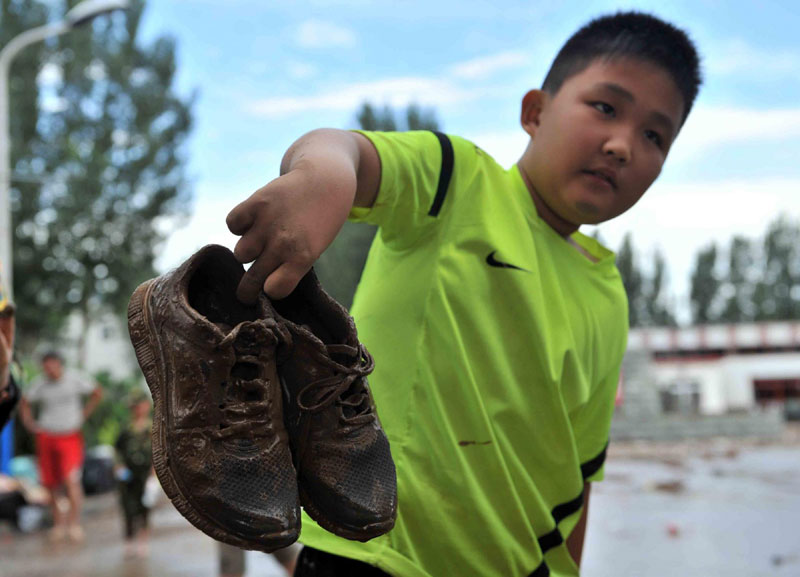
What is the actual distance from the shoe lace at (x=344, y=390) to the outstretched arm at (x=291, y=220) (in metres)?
0.15

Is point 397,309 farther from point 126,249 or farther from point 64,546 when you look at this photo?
point 126,249

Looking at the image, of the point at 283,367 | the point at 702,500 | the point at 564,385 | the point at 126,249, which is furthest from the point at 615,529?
the point at 126,249

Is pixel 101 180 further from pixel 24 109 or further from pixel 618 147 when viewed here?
pixel 618 147

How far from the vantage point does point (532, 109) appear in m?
1.82

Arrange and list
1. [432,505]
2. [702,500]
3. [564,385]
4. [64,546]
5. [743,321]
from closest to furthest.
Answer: [432,505] < [564,385] < [64,546] < [702,500] < [743,321]

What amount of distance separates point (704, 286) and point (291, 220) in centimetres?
5806

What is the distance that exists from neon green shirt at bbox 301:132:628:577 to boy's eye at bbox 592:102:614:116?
0.72ft

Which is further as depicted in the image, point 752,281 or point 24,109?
point 752,281

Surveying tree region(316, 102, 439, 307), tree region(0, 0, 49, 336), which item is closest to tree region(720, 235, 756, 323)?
tree region(316, 102, 439, 307)

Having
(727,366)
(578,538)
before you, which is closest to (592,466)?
(578,538)

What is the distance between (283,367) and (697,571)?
531 centimetres

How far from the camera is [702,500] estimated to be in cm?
937

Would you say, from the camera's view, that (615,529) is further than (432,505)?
Yes

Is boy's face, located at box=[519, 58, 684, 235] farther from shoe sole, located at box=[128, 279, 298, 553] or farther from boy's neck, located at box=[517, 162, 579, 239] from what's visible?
shoe sole, located at box=[128, 279, 298, 553]
